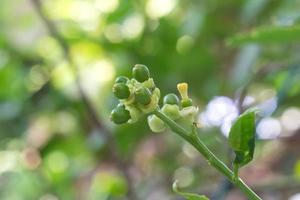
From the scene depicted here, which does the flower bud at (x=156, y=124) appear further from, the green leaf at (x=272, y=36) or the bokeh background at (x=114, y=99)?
the bokeh background at (x=114, y=99)

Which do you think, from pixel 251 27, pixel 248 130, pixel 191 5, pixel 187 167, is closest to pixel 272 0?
pixel 251 27

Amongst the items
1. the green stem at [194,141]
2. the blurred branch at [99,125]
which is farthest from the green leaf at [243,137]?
the blurred branch at [99,125]

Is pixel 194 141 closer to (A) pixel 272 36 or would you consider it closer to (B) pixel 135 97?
(B) pixel 135 97

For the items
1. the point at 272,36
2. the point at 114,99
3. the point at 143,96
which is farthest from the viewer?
the point at 114,99

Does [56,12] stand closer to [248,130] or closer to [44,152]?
[44,152]

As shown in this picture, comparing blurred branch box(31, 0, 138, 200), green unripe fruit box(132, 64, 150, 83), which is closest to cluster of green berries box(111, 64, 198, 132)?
green unripe fruit box(132, 64, 150, 83)

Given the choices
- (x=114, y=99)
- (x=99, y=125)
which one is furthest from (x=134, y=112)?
(x=114, y=99)
